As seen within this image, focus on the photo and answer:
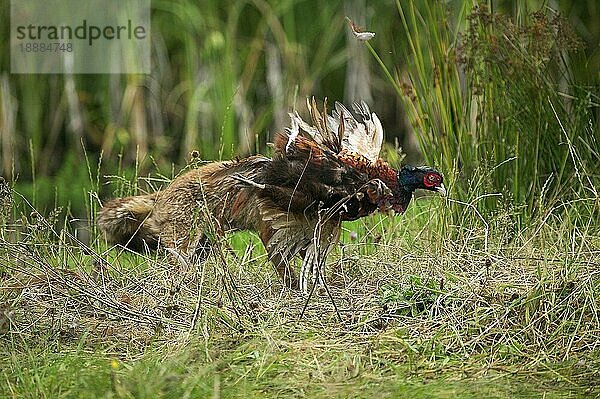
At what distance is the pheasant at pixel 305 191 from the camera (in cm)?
382

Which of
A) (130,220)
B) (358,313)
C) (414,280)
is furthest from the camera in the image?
(130,220)

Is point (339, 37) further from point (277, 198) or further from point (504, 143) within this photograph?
point (277, 198)

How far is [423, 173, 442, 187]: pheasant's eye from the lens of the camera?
3.92 meters

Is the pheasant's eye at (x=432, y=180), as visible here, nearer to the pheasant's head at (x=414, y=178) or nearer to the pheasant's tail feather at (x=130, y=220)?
the pheasant's head at (x=414, y=178)

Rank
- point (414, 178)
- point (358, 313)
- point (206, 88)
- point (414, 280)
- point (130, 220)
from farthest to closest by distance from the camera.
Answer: point (206, 88) < point (130, 220) < point (414, 178) < point (414, 280) < point (358, 313)

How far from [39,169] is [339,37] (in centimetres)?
234

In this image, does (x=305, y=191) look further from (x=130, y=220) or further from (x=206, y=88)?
(x=206, y=88)

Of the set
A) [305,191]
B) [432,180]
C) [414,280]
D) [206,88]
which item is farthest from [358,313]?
[206,88]

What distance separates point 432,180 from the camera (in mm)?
3939

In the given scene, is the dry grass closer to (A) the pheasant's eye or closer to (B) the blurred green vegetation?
(A) the pheasant's eye

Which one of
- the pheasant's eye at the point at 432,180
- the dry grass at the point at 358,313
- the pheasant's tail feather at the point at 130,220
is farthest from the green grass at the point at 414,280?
the pheasant's eye at the point at 432,180

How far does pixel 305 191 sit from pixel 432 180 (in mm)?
493

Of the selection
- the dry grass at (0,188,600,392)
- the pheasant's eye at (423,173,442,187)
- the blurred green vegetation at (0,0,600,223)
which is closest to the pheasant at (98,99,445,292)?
the pheasant's eye at (423,173,442,187)

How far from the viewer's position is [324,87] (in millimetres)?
7648
